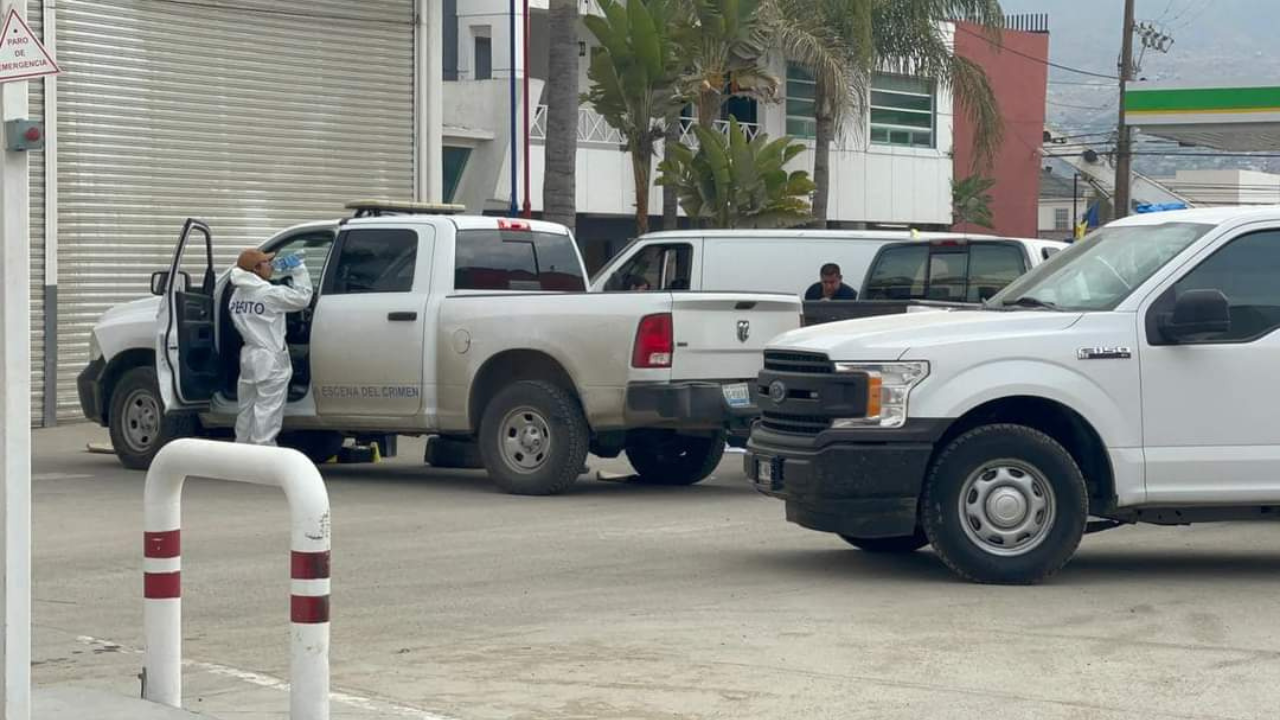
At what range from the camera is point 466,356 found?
47.9 ft

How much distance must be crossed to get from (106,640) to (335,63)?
1550 centimetres

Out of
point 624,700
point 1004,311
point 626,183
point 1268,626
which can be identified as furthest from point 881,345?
point 626,183

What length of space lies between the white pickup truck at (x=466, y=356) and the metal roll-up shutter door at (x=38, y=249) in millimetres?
4504

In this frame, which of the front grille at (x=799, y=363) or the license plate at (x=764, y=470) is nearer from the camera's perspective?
the front grille at (x=799, y=363)

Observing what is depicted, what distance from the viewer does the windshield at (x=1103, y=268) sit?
10.4m

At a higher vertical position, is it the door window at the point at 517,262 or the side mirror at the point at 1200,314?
the door window at the point at 517,262

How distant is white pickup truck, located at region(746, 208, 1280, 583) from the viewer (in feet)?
33.0

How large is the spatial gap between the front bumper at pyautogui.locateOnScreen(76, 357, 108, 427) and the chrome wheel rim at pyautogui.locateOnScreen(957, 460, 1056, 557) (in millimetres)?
8849

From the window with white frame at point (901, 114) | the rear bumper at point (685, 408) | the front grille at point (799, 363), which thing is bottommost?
the rear bumper at point (685, 408)

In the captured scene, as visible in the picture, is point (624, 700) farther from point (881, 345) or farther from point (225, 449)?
point (881, 345)

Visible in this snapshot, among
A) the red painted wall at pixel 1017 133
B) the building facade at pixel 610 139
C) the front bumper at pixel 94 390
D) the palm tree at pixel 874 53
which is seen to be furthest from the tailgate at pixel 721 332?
the red painted wall at pixel 1017 133

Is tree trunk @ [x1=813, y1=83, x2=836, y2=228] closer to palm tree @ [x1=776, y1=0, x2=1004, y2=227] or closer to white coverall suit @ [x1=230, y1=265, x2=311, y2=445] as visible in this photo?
palm tree @ [x1=776, y1=0, x2=1004, y2=227]

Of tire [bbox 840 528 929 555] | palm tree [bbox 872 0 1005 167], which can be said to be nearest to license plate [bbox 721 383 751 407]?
tire [bbox 840 528 929 555]

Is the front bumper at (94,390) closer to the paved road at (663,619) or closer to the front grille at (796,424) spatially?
the paved road at (663,619)
